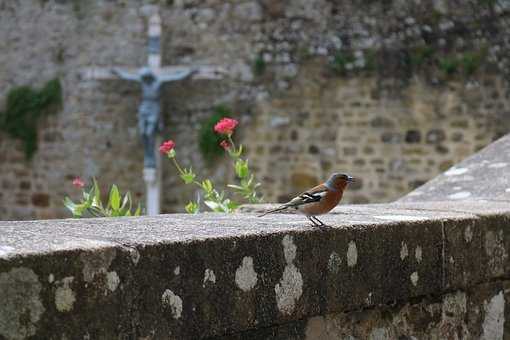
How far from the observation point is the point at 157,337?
1743 mm

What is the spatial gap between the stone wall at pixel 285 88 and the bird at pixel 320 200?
26.5ft

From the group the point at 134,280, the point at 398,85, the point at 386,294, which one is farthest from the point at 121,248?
the point at 398,85

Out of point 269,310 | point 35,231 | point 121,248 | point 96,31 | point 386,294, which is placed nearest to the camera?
point 121,248

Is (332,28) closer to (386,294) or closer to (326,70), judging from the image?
(326,70)

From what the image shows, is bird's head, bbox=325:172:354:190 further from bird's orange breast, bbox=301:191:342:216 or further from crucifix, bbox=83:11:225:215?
crucifix, bbox=83:11:225:215

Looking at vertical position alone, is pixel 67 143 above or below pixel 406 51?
below

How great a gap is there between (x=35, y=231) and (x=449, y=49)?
8.97 m

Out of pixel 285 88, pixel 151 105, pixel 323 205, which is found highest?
pixel 285 88

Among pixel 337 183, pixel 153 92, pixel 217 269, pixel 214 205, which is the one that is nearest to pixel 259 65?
pixel 153 92

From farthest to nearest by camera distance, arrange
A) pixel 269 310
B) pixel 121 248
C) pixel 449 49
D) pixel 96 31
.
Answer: pixel 96 31
pixel 449 49
pixel 269 310
pixel 121 248

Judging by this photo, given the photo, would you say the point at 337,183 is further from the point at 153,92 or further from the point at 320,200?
the point at 153,92

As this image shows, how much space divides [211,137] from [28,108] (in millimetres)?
2595

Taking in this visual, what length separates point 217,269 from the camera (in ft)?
6.12

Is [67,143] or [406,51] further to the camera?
[67,143]
